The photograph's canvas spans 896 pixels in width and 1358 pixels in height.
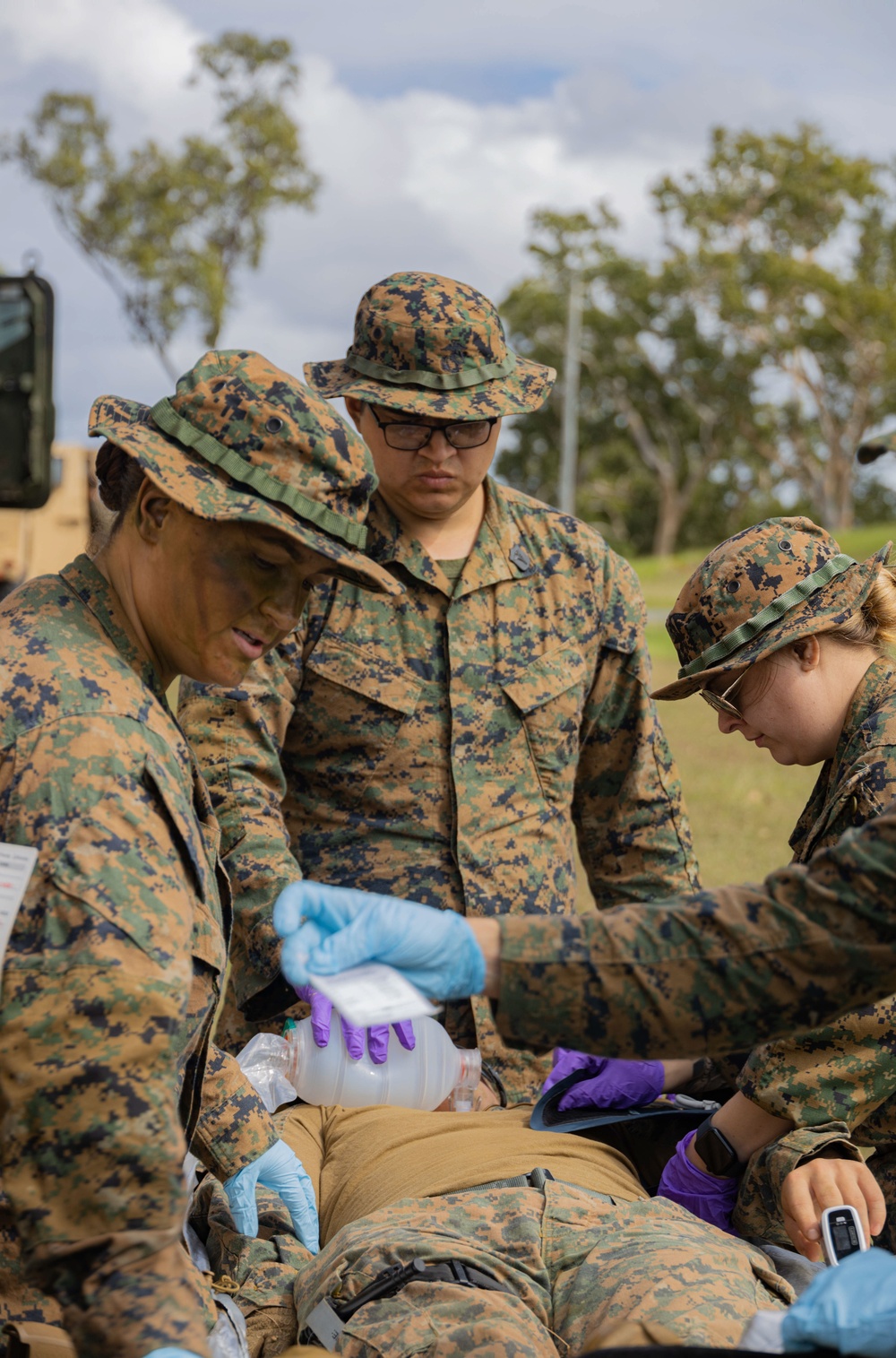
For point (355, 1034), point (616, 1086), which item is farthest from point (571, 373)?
point (616, 1086)

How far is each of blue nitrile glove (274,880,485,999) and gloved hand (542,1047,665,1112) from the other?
1307 mm

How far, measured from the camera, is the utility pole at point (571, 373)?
28.9 metres

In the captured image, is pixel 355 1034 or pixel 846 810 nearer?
pixel 846 810

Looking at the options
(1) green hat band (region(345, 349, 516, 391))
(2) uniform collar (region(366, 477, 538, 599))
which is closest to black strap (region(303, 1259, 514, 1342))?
(2) uniform collar (region(366, 477, 538, 599))

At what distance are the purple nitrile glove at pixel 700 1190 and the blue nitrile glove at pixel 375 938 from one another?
3.93 ft

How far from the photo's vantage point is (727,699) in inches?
109

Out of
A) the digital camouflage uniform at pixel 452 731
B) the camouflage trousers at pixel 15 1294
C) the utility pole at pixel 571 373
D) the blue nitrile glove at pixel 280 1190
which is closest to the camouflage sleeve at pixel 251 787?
the digital camouflage uniform at pixel 452 731

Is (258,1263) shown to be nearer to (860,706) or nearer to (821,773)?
(821,773)

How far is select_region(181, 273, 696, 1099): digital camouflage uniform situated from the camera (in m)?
3.37

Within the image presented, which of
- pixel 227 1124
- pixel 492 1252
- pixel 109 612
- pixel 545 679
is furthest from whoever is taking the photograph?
pixel 545 679

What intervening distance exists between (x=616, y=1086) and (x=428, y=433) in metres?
1.53

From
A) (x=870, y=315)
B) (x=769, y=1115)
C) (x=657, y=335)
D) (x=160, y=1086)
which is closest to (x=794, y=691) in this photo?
(x=769, y=1115)

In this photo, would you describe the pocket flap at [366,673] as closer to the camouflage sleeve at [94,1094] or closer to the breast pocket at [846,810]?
the breast pocket at [846,810]

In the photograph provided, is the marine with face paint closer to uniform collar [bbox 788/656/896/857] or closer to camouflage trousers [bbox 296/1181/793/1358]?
camouflage trousers [bbox 296/1181/793/1358]
